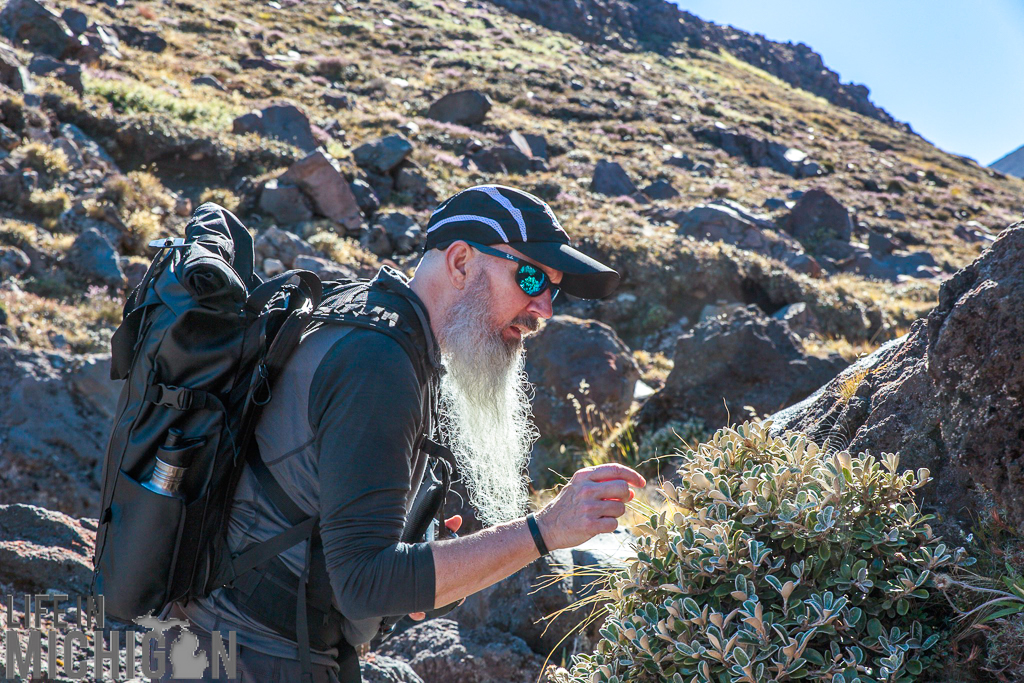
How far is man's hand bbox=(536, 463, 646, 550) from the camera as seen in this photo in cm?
171

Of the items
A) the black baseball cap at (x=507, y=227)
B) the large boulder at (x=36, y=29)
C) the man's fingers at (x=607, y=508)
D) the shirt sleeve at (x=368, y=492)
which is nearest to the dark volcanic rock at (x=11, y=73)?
the large boulder at (x=36, y=29)

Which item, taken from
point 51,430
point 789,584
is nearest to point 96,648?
point 789,584

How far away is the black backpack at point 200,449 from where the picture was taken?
172 centimetres

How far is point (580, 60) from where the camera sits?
48.4 meters

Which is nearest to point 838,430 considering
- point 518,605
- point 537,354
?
point 518,605

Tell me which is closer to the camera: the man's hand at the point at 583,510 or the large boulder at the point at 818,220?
the man's hand at the point at 583,510

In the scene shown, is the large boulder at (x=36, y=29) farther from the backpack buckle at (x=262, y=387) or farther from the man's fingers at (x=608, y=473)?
the man's fingers at (x=608, y=473)

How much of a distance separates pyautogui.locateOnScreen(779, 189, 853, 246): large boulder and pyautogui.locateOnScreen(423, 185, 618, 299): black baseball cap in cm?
2218

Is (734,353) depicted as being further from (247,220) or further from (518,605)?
(247,220)

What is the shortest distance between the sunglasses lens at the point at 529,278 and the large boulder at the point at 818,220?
22220 millimetres

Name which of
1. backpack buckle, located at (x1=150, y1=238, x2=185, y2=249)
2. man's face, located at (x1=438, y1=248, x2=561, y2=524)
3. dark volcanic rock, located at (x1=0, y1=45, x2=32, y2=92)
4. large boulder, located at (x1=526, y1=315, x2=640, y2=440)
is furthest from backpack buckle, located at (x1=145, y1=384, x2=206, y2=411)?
dark volcanic rock, located at (x1=0, y1=45, x2=32, y2=92)

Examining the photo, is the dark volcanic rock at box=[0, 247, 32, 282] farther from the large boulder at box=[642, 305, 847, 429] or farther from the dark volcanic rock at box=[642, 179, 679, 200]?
the dark volcanic rock at box=[642, 179, 679, 200]

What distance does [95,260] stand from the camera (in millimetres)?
10102

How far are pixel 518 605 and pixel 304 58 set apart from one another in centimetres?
3231
